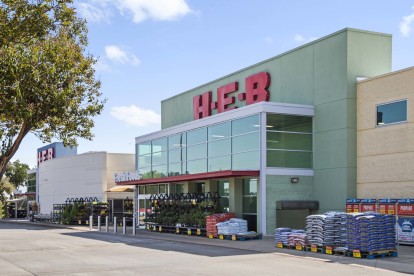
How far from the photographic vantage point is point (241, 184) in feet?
98.3

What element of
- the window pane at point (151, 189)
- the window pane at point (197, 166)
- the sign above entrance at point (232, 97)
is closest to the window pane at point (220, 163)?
the window pane at point (197, 166)

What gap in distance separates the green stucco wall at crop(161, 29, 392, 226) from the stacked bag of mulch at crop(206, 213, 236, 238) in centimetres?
213

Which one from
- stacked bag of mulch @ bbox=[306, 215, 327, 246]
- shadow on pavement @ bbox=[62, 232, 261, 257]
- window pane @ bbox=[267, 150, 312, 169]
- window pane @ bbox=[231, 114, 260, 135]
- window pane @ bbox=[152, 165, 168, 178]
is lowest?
shadow on pavement @ bbox=[62, 232, 261, 257]

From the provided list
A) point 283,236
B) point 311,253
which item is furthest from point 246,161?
point 311,253

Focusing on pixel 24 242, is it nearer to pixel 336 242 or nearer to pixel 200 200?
pixel 200 200

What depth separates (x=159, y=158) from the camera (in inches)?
1487

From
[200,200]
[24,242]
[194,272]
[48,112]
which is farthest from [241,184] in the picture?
[48,112]

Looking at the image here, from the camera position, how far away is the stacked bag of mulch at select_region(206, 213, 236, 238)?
27502 mm

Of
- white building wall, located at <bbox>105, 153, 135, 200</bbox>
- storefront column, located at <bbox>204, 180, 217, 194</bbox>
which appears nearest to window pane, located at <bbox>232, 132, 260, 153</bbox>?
storefront column, located at <bbox>204, 180, 217, 194</bbox>

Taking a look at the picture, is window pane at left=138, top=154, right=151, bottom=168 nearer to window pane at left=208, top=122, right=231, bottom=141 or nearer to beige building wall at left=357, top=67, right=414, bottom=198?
window pane at left=208, top=122, right=231, bottom=141

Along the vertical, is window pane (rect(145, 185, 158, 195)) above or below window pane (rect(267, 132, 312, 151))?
below

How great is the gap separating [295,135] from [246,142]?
8.11ft

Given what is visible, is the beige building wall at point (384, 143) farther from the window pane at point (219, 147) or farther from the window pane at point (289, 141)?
the window pane at point (219, 147)

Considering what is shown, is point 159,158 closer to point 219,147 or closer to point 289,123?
point 219,147
